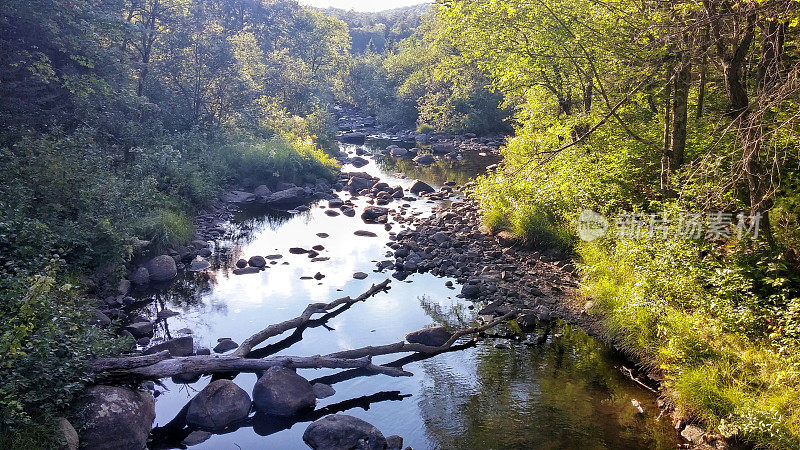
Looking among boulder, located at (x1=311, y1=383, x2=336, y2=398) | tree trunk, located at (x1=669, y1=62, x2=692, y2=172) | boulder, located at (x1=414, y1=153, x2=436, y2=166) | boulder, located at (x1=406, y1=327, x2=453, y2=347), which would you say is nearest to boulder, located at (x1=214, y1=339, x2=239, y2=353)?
boulder, located at (x1=311, y1=383, x2=336, y2=398)

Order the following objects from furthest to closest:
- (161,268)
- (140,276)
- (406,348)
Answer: (161,268)
(140,276)
(406,348)

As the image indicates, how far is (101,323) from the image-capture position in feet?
34.9

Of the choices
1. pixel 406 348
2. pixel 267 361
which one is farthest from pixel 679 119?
pixel 267 361

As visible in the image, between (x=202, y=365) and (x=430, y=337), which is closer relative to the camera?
(x=202, y=365)

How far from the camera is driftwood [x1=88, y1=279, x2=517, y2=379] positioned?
26.6 ft

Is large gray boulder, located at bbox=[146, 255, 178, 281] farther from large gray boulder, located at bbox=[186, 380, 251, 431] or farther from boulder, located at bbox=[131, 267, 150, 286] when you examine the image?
large gray boulder, located at bbox=[186, 380, 251, 431]

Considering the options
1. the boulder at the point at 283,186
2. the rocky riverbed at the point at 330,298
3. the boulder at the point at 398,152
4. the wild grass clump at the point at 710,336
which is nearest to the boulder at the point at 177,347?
the rocky riverbed at the point at 330,298

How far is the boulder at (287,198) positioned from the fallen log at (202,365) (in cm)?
1358

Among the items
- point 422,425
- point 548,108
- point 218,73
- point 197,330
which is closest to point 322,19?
point 218,73

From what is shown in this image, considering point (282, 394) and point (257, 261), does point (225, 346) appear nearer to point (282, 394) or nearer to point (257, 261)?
point (282, 394)

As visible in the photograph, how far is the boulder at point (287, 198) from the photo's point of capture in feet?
74.1

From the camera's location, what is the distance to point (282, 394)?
29.1 ft

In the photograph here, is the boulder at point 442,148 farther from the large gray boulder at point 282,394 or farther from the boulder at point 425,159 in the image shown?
the large gray boulder at point 282,394

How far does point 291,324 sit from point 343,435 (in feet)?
11.5
